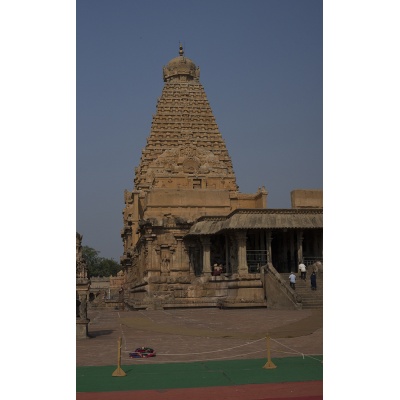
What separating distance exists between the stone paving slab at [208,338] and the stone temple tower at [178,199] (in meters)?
10.1

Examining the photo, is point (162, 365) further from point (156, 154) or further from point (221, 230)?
point (156, 154)

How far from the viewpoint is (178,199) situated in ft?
122

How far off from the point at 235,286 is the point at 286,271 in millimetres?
4352

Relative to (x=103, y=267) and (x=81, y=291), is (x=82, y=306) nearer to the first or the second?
(x=81, y=291)

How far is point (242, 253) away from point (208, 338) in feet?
43.6

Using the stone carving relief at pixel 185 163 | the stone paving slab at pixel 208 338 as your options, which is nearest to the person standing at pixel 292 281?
the stone paving slab at pixel 208 338

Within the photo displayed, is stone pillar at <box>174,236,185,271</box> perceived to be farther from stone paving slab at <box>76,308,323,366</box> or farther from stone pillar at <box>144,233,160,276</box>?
stone paving slab at <box>76,308,323,366</box>

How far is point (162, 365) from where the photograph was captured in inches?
417

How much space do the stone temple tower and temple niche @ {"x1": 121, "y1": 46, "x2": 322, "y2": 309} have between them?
0.06 m

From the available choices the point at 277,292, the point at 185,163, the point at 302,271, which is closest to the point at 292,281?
the point at 277,292

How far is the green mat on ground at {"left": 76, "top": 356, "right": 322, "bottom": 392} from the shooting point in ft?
29.1

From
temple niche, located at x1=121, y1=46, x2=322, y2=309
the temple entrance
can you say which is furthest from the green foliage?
the temple entrance

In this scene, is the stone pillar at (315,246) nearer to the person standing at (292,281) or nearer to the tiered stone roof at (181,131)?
the person standing at (292,281)
